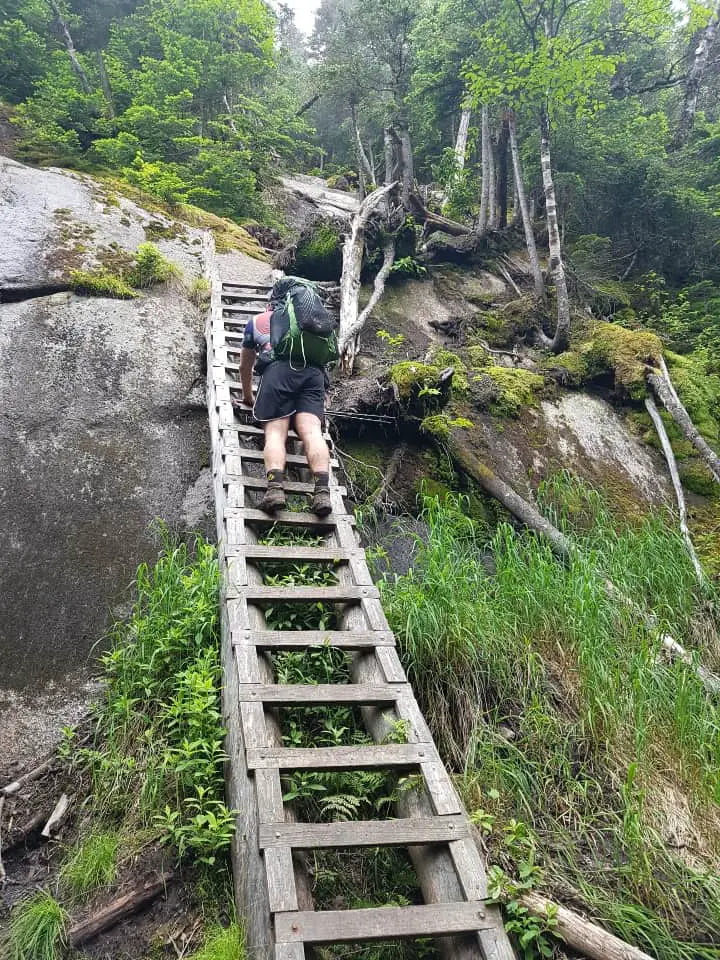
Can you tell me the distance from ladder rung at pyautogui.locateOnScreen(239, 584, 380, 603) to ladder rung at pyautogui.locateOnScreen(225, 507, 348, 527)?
2.18 feet

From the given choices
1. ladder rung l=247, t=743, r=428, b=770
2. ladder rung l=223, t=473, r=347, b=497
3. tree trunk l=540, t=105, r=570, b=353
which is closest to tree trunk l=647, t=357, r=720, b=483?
tree trunk l=540, t=105, r=570, b=353

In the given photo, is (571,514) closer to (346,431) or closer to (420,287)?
(346,431)

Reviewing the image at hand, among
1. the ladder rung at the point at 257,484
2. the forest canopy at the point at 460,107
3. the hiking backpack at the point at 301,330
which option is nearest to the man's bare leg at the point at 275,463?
the ladder rung at the point at 257,484

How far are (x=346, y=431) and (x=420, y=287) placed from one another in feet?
18.5

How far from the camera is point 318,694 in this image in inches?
134

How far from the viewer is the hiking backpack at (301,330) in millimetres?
5117

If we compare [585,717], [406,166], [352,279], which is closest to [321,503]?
[585,717]

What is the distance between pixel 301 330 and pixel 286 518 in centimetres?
166

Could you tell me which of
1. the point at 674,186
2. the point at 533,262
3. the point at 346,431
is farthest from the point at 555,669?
the point at 674,186

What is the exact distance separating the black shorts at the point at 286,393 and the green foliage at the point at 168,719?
4.39 ft

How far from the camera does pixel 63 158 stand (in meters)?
12.2

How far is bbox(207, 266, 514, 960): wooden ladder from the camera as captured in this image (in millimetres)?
2426

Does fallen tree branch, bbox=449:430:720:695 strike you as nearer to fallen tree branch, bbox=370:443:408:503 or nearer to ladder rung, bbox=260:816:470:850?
fallen tree branch, bbox=370:443:408:503

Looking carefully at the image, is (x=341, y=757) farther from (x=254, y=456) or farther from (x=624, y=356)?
(x=624, y=356)
